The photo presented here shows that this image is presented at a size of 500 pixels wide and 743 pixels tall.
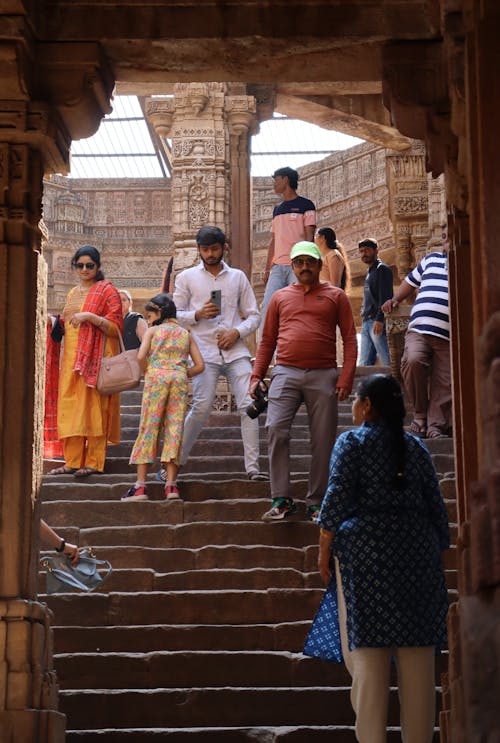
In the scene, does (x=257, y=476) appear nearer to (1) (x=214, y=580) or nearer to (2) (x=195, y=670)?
(1) (x=214, y=580)

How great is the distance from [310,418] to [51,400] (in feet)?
9.73

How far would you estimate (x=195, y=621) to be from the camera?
6957mm

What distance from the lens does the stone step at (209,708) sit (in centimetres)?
607

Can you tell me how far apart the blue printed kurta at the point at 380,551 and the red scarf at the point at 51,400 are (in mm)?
5517

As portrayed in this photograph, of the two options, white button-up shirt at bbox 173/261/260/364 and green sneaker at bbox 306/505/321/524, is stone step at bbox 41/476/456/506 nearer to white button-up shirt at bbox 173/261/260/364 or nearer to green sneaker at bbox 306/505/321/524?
green sneaker at bbox 306/505/321/524

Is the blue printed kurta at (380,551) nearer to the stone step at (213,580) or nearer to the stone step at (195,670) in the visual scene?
the stone step at (195,670)

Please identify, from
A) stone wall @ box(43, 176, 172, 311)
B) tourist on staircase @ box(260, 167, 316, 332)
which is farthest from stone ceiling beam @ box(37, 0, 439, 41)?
stone wall @ box(43, 176, 172, 311)

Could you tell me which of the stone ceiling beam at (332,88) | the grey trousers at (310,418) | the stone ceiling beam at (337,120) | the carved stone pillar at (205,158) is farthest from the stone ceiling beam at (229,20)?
the stone ceiling beam at (337,120)

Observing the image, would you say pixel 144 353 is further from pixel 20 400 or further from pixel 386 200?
pixel 386 200

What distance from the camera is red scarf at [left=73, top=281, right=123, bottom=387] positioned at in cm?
976

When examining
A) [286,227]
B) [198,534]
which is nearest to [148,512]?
[198,534]

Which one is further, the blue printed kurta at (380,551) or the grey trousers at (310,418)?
the grey trousers at (310,418)

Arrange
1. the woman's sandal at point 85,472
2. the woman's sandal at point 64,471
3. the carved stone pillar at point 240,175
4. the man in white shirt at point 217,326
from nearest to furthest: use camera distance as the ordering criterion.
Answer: the man in white shirt at point 217,326 < the woman's sandal at point 85,472 < the woman's sandal at point 64,471 < the carved stone pillar at point 240,175

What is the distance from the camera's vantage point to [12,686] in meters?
5.43
